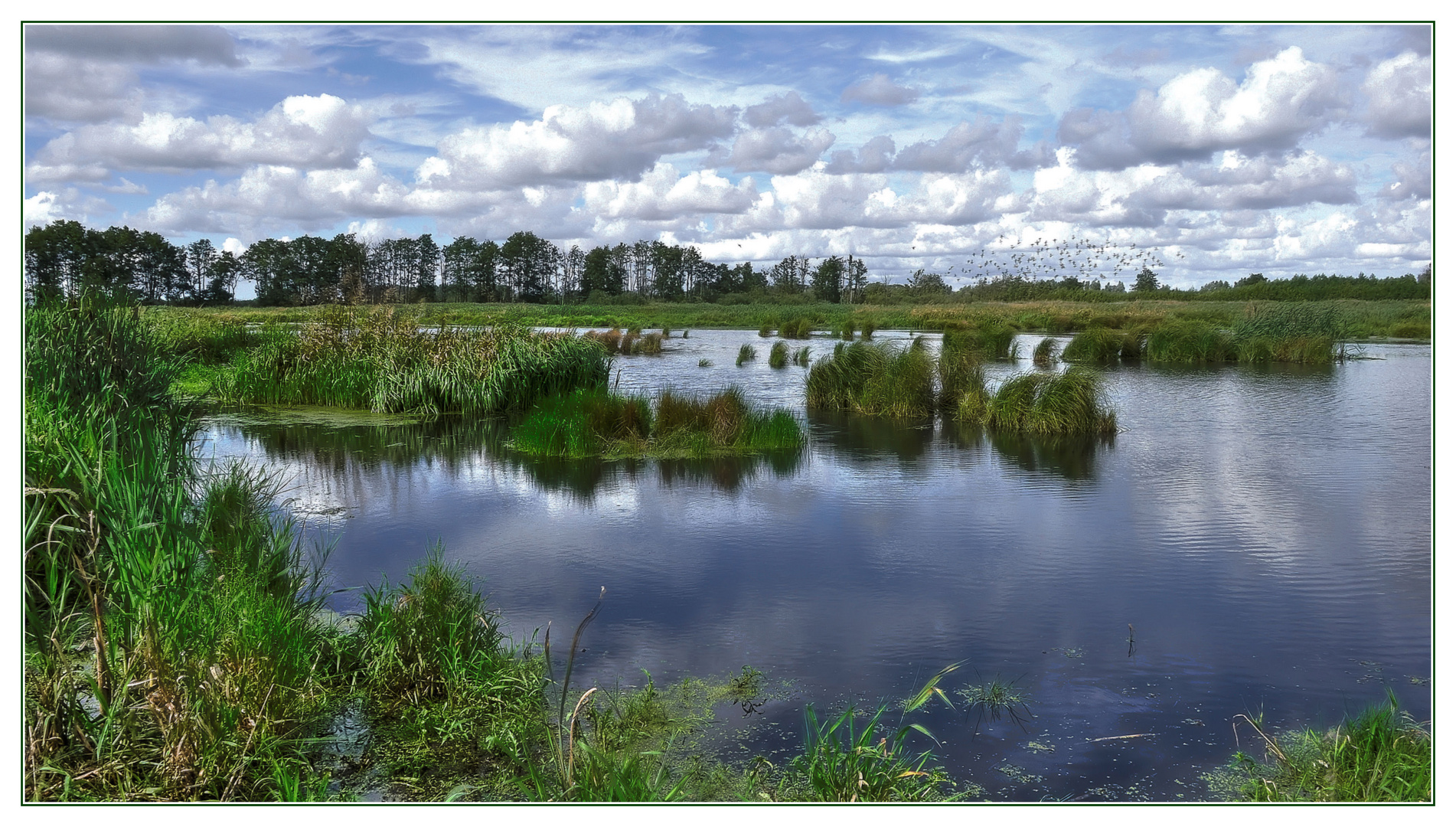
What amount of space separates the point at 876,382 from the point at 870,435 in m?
2.16

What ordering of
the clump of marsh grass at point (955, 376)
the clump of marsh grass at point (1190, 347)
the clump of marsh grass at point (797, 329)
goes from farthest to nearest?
the clump of marsh grass at point (797, 329)
the clump of marsh grass at point (1190, 347)
the clump of marsh grass at point (955, 376)

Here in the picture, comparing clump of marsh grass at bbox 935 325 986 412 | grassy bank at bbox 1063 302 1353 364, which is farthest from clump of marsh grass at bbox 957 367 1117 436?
grassy bank at bbox 1063 302 1353 364

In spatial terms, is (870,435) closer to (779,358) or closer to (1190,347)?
(779,358)

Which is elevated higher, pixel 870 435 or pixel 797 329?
pixel 797 329

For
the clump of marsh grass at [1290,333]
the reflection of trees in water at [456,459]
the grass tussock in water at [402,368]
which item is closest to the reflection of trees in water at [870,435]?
the reflection of trees in water at [456,459]

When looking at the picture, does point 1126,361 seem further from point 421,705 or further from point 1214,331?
point 421,705

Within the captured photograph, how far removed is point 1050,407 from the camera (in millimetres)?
12844

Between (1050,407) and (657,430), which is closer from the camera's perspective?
(657,430)

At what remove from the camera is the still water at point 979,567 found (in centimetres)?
426

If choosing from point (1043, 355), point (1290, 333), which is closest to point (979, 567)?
point (1043, 355)

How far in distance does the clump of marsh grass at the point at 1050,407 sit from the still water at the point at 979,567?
1.91 feet

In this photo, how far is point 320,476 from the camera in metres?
9.68

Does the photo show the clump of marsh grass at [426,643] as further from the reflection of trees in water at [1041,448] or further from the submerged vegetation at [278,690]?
the reflection of trees in water at [1041,448]

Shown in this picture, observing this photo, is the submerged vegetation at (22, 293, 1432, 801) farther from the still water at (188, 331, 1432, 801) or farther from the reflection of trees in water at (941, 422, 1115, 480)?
the reflection of trees in water at (941, 422, 1115, 480)
